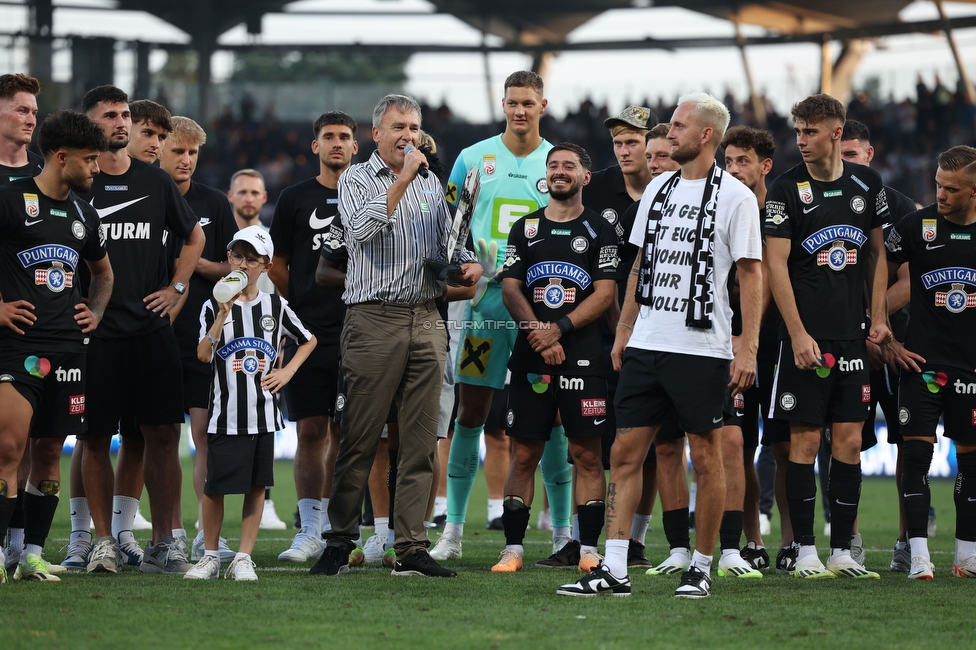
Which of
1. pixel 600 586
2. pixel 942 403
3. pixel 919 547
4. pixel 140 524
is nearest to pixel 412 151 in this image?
pixel 600 586

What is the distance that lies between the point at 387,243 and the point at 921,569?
12.2 ft

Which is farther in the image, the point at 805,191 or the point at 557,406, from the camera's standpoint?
the point at 557,406

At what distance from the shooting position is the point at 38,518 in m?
6.47

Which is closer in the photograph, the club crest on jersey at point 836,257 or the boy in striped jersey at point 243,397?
the boy in striped jersey at point 243,397

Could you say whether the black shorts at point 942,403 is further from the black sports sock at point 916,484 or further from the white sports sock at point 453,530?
the white sports sock at point 453,530

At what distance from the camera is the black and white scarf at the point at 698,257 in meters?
5.95

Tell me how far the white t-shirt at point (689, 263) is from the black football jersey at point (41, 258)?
Answer: 3.11 meters

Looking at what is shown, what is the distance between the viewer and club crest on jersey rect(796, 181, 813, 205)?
696 cm

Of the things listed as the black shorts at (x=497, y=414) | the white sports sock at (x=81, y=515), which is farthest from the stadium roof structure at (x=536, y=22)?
the white sports sock at (x=81, y=515)

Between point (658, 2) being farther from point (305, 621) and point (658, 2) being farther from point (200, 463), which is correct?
point (305, 621)

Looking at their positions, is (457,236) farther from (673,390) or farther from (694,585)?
(694,585)

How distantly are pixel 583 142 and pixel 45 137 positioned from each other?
24271 millimetres

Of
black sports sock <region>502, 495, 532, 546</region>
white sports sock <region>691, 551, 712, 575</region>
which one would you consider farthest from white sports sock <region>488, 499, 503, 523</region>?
white sports sock <region>691, 551, 712, 575</region>

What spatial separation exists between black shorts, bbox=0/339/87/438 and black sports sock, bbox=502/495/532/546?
2.56 metres
